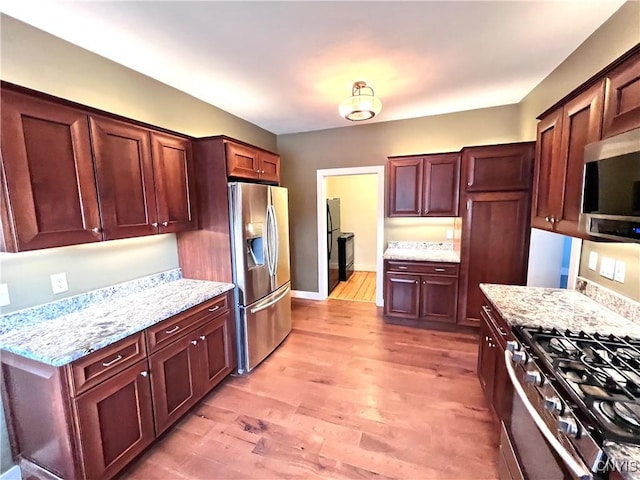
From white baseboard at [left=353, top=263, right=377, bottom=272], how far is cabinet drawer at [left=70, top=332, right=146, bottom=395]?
17.0 ft

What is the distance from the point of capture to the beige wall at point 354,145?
346 centimetres

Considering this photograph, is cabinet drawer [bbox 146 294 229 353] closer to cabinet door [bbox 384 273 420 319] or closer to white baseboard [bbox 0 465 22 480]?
white baseboard [bbox 0 465 22 480]

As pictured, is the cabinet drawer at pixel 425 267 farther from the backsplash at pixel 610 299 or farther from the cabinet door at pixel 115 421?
the cabinet door at pixel 115 421

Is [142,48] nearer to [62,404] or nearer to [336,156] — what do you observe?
[62,404]

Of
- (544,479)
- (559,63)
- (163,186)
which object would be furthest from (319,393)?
(559,63)

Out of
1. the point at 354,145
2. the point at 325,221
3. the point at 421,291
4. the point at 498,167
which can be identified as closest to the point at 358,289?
the point at 325,221

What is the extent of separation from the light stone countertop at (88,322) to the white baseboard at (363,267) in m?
4.50

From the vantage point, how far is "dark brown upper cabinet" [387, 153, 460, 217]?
336 centimetres

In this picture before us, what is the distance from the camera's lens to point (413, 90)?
2812 mm

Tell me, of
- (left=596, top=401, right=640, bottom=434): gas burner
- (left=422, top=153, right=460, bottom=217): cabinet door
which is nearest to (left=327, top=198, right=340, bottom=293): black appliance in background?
(left=422, top=153, right=460, bottom=217): cabinet door

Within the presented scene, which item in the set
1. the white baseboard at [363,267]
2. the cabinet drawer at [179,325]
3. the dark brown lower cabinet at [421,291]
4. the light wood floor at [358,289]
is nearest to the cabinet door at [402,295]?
the dark brown lower cabinet at [421,291]

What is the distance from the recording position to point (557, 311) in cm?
171

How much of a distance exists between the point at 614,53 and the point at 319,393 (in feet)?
10.3

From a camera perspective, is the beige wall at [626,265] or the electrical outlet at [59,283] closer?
the beige wall at [626,265]
